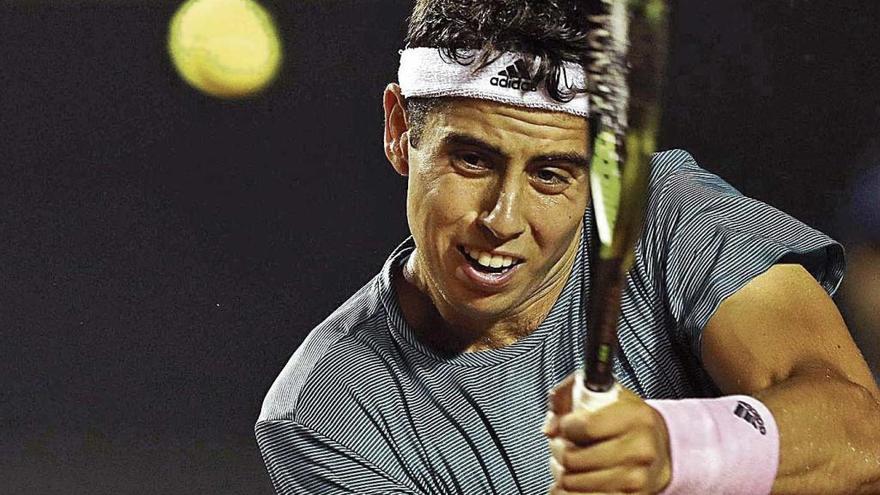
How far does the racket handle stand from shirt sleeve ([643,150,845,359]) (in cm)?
38

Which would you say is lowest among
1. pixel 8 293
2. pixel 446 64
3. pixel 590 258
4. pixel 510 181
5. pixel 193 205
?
pixel 8 293

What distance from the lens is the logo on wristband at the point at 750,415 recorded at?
1180 millimetres

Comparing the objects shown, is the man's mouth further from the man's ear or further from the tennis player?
the man's ear

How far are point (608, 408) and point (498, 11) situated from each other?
0.59 meters

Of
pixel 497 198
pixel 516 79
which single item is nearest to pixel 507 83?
pixel 516 79

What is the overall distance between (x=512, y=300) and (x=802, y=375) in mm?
342

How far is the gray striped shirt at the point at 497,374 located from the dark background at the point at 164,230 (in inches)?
31.9

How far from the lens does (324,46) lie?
7.85 feet

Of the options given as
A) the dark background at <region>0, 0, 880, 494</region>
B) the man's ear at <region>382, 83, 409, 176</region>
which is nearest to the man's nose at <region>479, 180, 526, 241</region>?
the man's ear at <region>382, 83, 409, 176</region>

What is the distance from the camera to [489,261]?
146 centimetres

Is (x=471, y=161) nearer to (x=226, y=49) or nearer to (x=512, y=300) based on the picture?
(x=512, y=300)

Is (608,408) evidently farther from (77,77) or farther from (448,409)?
(77,77)

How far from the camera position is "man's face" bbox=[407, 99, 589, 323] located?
145cm

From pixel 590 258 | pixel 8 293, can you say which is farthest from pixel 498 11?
pixel 8 293
